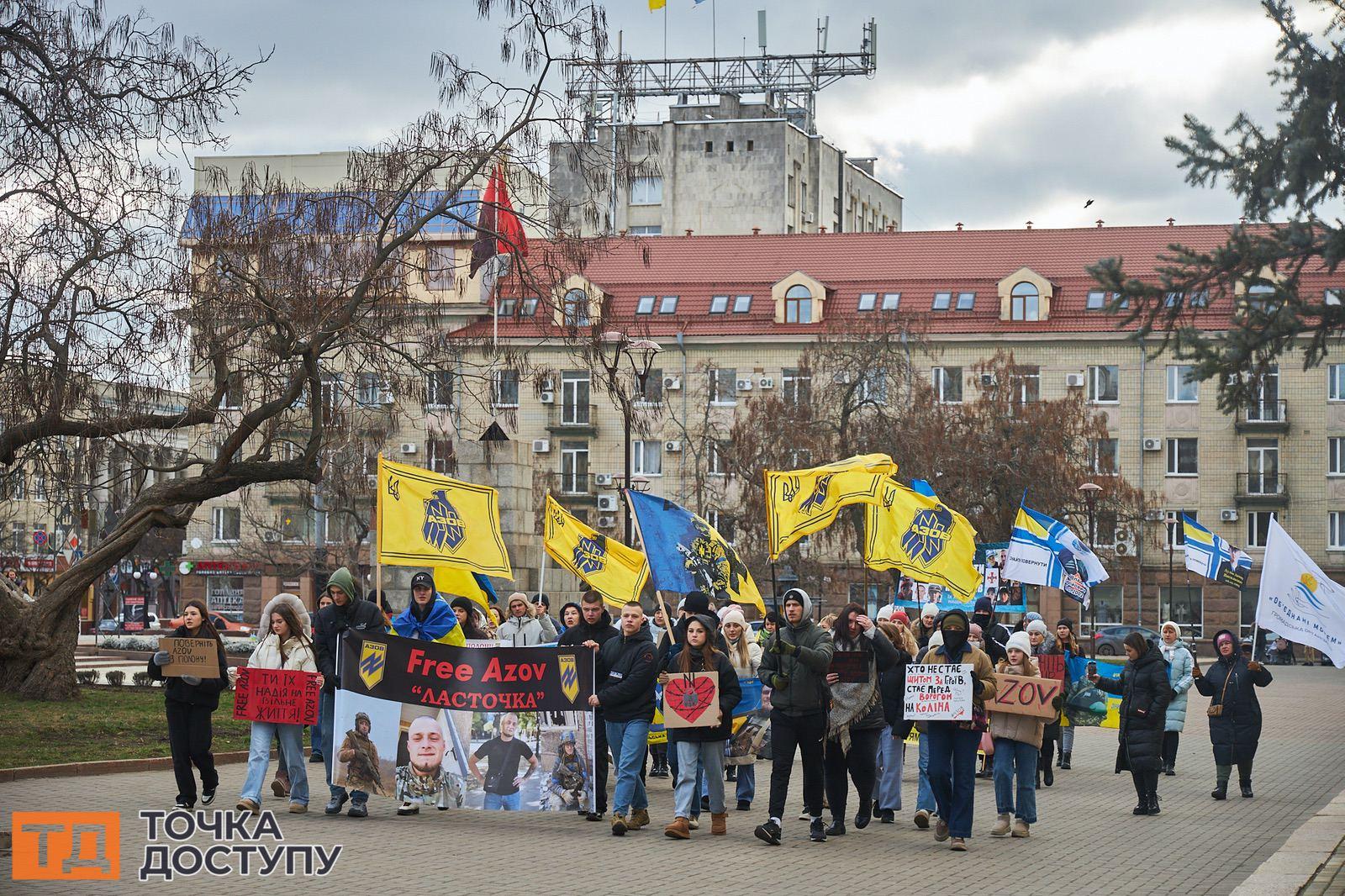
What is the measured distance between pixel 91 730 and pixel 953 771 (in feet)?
39.9

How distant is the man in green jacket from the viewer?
1347 centimetres

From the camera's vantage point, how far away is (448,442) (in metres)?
30.7

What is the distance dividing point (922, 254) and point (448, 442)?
1516 inches

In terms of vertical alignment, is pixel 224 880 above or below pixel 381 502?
below

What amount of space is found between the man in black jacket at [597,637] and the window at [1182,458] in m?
49.5

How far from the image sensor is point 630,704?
13.9 m

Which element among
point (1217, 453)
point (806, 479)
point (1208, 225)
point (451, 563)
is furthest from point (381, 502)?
point (1208, 225)

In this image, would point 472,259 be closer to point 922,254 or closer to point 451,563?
point 451,563

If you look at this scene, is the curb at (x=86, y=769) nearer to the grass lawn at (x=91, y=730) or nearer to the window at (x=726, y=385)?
the grass lawn at (x=91, y=730)

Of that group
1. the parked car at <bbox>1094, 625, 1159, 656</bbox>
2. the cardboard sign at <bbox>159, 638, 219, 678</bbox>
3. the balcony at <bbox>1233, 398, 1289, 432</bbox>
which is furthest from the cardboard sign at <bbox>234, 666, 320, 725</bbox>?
the balcony at <bbox>1233, 398, 1289, 432</bbox>

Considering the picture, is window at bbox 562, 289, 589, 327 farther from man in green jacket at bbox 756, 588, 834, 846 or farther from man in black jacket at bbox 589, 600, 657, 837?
man in green jacket at bbox 756, 588, 834, 846

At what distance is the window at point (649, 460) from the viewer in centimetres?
Result: 6419

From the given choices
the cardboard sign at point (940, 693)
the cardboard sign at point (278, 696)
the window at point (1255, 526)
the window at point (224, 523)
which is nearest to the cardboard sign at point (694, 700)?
the cardboard sign at point (940, 693)

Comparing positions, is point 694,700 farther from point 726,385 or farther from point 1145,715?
point 726,385
